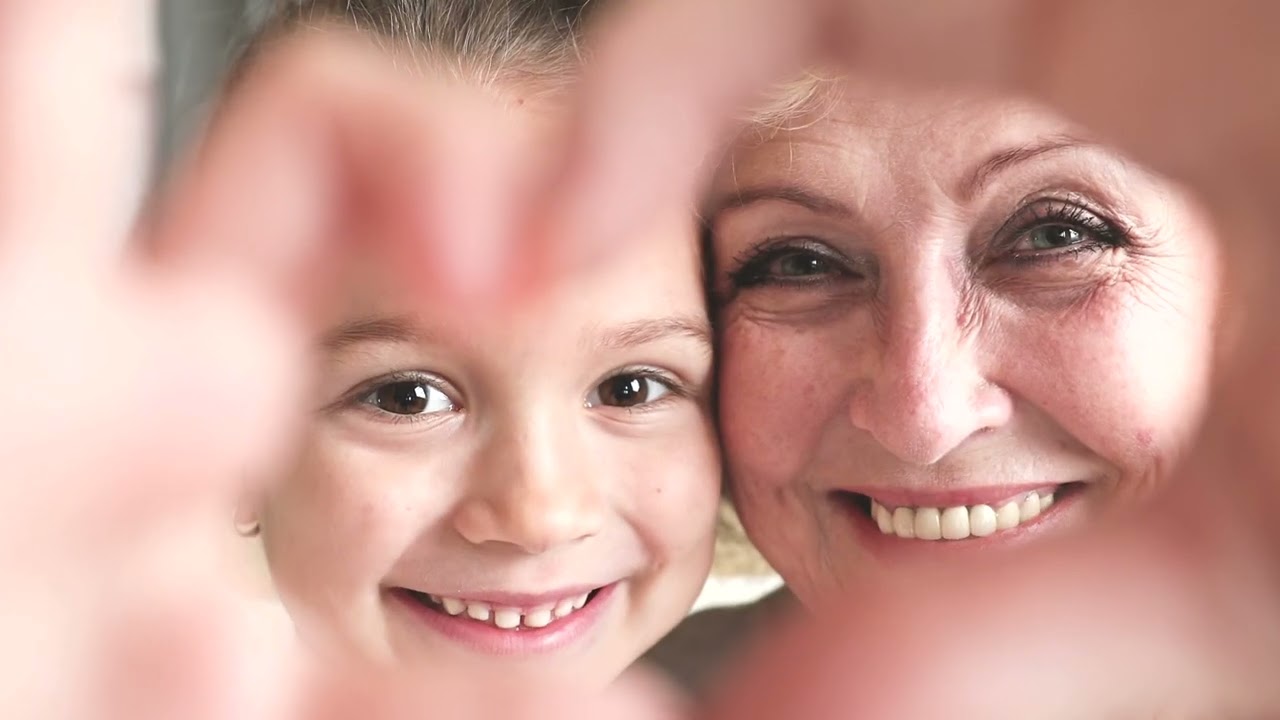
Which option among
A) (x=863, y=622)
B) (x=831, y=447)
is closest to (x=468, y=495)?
(x=831, y=447)

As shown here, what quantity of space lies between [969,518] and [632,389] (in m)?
0.24

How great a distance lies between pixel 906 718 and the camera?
34 cm

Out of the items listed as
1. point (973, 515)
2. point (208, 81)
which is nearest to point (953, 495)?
point (973, 515)

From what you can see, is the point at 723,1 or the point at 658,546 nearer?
the point at 723,1

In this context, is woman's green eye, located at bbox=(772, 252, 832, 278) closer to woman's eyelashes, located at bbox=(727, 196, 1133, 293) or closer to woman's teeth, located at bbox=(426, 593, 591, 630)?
woman's eyelashes, located at bbox=(727, 196, 1133, 293)

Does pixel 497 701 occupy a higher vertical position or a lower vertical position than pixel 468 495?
lower

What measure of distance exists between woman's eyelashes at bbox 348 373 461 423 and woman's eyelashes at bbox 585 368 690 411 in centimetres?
A: 9

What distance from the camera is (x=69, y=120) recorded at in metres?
0.30

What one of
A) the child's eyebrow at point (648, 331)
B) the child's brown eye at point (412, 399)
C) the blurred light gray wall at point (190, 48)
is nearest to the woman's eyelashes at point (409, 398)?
the child's brown eye at point (412, 399)

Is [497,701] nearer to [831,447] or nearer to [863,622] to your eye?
[863,622]

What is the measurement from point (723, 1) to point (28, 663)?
29cm

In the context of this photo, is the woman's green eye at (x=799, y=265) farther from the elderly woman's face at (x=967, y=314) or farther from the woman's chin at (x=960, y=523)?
the woman's chin at (x=960, y=523)

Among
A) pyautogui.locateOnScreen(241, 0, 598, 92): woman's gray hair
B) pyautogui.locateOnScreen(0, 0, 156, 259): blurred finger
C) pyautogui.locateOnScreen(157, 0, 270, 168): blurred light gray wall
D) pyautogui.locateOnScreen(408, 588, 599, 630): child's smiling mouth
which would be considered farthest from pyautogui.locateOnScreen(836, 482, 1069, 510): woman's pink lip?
pyautogui.locateOnScreen(157, 0, 270, 168): blurred light gray wall

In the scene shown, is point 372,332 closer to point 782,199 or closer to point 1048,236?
point 782,199
